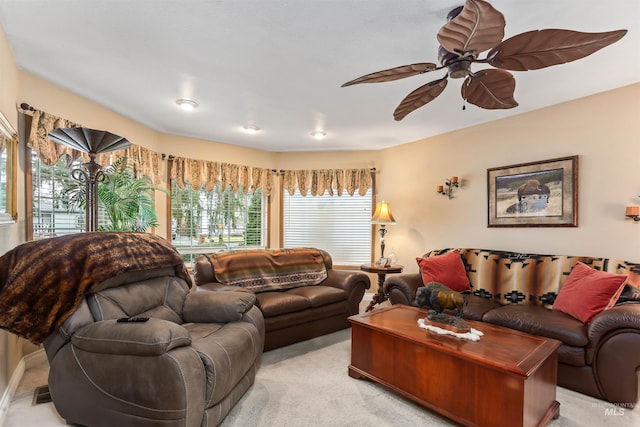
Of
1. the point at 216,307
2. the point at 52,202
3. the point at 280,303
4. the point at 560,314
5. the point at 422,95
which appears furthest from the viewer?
the point at 280,303

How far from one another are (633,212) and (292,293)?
10.7 feet

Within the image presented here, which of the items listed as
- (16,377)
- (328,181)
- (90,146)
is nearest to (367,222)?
(328,181)

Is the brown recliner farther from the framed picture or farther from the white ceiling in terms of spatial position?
the framed picture

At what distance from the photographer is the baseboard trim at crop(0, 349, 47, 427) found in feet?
6.32

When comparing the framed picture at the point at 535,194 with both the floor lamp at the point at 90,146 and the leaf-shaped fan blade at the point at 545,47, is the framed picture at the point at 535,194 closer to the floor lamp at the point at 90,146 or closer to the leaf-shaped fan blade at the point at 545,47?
the leaf-shaped fan blade at the point at 545,47

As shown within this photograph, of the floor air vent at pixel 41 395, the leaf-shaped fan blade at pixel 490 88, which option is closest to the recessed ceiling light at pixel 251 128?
the leaf-shaped fan blade at pixel 490 88

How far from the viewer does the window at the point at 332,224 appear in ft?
16.6

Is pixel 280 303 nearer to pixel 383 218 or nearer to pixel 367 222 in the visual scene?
pixel 383 218

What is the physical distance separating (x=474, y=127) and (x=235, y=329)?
3.65 m

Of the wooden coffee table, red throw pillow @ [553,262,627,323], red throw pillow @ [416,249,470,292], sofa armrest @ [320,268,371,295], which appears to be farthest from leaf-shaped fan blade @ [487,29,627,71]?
sofa armrest @ [320,268,371,295]

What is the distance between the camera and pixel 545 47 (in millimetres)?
1392

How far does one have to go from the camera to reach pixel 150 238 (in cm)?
252

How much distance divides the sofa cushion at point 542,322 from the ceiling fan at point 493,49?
177cm

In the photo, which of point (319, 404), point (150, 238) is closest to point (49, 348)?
point (150, 238)
